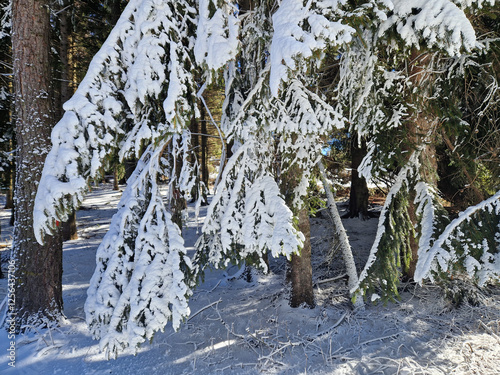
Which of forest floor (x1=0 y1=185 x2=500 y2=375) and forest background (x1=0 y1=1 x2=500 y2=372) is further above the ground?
forest background (x1=0 y1=1 x2=500 y2=372)

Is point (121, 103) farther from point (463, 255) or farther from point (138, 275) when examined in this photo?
point (463, 255)

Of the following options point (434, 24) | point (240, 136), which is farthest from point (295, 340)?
point (434, 24)

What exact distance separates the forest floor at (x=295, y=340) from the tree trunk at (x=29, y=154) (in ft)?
1.70

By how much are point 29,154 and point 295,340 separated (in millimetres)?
5163

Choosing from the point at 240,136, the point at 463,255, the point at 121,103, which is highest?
the point at 121,103

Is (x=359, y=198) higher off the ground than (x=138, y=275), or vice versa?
(x=138, y=275)

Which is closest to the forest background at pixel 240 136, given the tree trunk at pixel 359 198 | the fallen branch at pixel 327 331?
the fallen branch at pixel 327 331

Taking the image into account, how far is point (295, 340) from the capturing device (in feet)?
15.0

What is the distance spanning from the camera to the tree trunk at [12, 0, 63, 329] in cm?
456

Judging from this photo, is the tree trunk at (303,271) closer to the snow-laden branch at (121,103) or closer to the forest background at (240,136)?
the forest background at (240,136)

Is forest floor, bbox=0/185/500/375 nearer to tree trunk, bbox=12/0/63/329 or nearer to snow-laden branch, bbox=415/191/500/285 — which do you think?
tree trunk, bbox=12/0/63/329

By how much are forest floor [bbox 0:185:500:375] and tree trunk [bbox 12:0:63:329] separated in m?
0.52

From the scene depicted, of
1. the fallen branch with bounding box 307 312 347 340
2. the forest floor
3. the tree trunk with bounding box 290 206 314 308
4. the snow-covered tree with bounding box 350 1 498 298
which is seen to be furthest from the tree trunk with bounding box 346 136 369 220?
the fallen branch with bounding box 307 312 347 340

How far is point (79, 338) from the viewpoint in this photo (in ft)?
14.8
